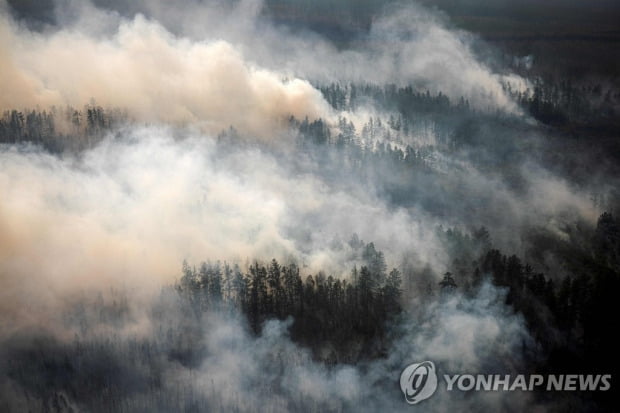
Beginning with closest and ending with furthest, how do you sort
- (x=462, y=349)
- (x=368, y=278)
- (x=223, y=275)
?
(x=462, y=349), (x=368, y=278), (x=223, y=275)

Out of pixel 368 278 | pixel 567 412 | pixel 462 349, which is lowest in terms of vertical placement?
pixel 567 412

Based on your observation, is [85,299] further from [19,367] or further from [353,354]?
[353,354]

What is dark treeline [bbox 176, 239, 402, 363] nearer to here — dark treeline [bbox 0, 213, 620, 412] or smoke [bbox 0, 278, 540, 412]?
dark treeline [bbox 0, 213, 620, 412]

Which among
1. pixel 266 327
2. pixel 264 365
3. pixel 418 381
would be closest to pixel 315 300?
pixel 266 327

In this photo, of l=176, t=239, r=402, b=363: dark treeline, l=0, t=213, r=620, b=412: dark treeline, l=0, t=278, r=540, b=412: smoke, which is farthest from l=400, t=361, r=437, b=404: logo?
l=0, t=213, r=620, b=412: dark treeline

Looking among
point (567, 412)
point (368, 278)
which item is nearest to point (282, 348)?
point (368, 278)

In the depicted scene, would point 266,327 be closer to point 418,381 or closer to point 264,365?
point 264,365

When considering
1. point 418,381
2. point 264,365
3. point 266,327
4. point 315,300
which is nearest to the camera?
point 418,381

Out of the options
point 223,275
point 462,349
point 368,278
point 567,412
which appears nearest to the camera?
point 567,412

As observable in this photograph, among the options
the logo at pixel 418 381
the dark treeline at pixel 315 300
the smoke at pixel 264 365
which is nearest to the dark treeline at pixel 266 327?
the dark treeline at pixel 315 300
